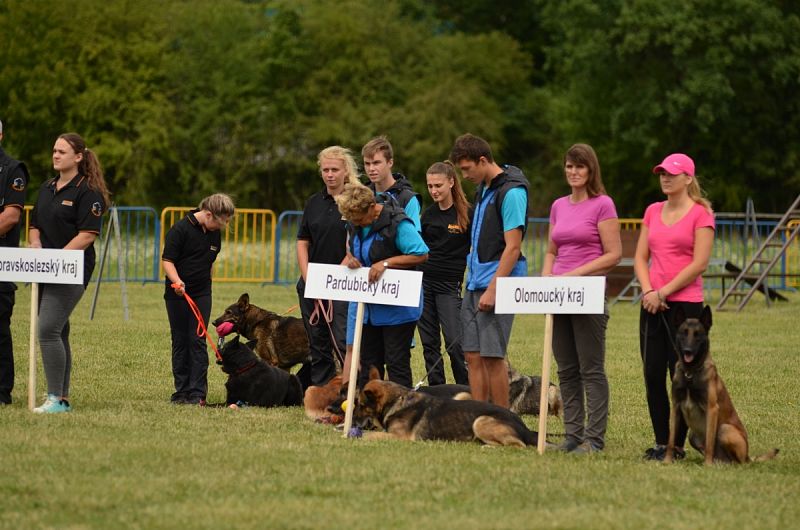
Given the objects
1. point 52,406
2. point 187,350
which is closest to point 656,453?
point 187,350

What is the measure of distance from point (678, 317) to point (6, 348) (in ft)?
15.3

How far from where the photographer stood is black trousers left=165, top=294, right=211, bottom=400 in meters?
9.06

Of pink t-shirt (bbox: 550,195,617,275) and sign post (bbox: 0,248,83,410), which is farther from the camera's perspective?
sign post (bbox: 0,248,83,410)

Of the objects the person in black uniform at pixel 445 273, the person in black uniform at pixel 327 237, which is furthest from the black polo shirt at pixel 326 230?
the person in black uniform at pixel 445 273

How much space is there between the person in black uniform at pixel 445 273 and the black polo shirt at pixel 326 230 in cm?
91

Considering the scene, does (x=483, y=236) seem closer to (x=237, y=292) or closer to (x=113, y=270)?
(x=237, y=292)

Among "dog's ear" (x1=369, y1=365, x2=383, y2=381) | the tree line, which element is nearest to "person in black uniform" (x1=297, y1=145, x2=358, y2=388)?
"dog's ear" (x1=369, y1=365, x2=383, y2=381)

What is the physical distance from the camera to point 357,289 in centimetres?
769

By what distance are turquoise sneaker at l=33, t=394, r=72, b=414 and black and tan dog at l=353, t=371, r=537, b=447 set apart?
2.08 metres

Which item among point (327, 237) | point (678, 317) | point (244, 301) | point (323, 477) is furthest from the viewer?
point (244, 301)

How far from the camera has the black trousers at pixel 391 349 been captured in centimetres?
800

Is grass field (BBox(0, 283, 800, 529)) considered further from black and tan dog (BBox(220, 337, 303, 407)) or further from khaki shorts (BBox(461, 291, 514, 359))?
khaki shorts (BBox(461, 291, 514, 359))

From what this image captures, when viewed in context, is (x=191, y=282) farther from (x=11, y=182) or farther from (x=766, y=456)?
(x=766, y=456)

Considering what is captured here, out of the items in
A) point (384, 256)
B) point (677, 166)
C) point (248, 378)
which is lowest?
point (248, 378)
